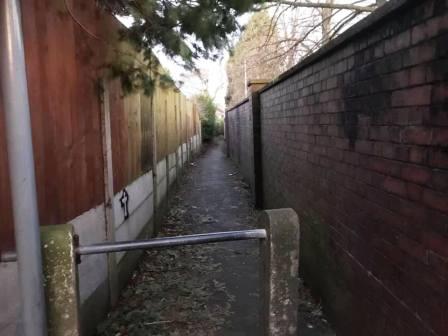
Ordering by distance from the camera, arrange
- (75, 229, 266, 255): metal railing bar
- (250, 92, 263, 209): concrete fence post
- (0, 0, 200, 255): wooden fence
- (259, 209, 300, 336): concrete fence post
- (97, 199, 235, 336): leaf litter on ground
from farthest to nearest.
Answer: (250, 92, 263, 209): concrete fence post < (97, 199, 235, 336): leaf litter on ground < (0, 0, 200, 255): wooden fence < (259, 209, 300, 336): concrete fence post < (75, 229, 266, 255): metal railing bar

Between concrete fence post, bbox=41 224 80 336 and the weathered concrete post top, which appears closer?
concrete fence post, bbox=41 224 80 336

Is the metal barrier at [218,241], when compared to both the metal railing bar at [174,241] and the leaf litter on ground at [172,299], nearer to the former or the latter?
the metal railing bar at [174,241]

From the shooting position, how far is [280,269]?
1.94 meters

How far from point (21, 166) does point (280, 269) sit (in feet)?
3.93

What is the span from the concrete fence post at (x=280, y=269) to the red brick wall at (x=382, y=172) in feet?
2.23

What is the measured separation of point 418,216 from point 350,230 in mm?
1051

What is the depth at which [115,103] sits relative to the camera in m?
4.27

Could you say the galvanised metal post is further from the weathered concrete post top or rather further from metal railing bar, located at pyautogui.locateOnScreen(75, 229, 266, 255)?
the weathered concrete post top

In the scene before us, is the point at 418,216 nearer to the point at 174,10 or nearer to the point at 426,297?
the point at 426,297

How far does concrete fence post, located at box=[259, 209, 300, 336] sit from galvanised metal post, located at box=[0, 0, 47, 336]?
987 mm

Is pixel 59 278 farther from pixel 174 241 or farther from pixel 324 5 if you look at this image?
pixel 324 5

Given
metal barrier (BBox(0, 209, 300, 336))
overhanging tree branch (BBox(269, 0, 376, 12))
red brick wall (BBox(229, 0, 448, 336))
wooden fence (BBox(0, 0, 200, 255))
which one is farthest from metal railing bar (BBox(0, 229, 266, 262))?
overhanging tree branch (BBox(269, 0, 376, 12))

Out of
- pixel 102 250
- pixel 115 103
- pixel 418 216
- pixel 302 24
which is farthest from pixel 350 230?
pixel 302 24

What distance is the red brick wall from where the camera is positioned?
6.49 ft
